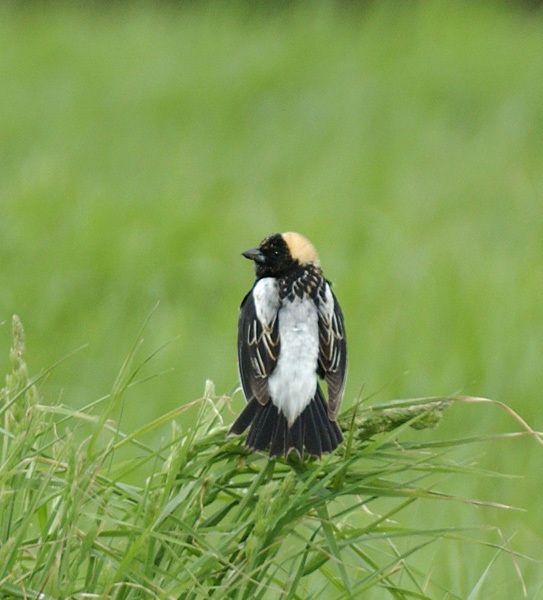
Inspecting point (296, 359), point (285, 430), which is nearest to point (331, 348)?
point (296, 359)

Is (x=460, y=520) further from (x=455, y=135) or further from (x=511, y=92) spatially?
(x=511, y=92)

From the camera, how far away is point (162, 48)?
1209 cm

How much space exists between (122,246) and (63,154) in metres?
2.19

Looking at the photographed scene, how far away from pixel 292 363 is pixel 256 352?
113mm

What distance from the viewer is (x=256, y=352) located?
2.81 metres

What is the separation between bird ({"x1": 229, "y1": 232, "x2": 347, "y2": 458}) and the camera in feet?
7.69

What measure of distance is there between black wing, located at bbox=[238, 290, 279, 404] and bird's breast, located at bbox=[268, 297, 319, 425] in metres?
0.01

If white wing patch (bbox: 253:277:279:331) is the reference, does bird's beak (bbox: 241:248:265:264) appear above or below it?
above

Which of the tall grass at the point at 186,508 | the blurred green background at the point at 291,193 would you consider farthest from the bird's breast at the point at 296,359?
the blurred green background at the point at 291,193

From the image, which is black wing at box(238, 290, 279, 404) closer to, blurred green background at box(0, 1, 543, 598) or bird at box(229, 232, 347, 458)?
bird at box(229, 232, 347, 458)

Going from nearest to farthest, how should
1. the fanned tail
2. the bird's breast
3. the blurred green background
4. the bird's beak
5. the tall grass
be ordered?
the tall grass
the fanned tail
the bird's breast
the bird's beak
the blurred green background

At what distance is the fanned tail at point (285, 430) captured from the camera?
88.0 inches

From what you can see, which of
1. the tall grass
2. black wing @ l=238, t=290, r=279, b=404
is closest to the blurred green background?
the tall grass

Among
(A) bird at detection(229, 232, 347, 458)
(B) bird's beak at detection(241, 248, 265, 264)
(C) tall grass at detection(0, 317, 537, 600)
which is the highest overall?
(B) bird's beak at detection(241, 248, 265, 264)
